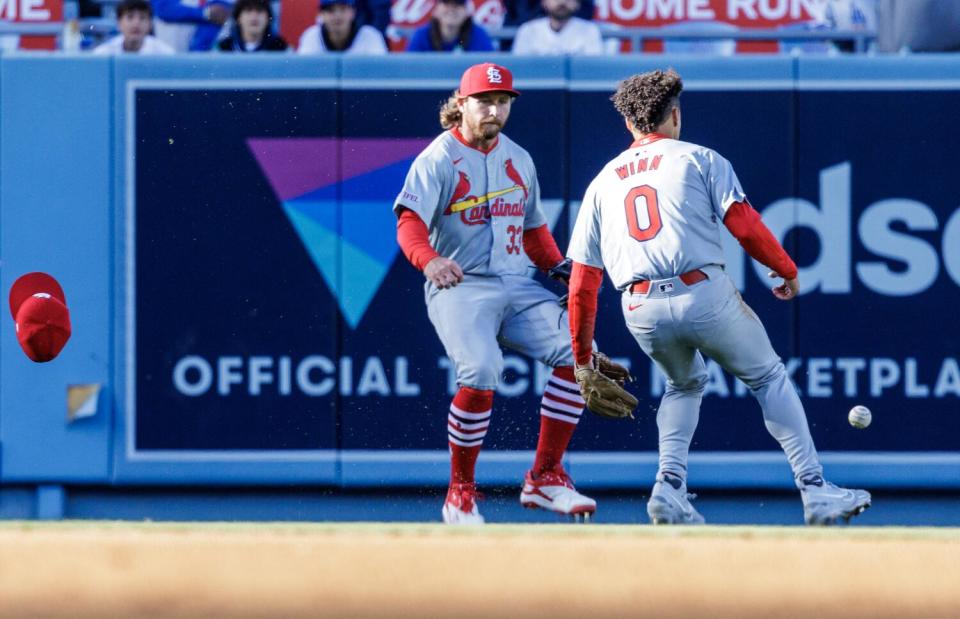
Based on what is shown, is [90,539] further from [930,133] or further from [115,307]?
[930,133]

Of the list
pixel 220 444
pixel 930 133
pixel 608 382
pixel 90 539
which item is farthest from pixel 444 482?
pixel 90 539

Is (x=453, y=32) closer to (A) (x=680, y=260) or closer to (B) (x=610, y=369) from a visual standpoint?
(B) (x=610, y=369)

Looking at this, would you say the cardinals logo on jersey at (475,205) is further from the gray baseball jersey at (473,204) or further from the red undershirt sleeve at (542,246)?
the red undershirt sleeve at (542,246)

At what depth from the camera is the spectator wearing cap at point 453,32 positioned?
8.13 m

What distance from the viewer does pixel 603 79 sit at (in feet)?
25.5

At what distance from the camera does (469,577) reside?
348 cm

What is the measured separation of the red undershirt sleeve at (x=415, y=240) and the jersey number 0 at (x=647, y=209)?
79 centimetres

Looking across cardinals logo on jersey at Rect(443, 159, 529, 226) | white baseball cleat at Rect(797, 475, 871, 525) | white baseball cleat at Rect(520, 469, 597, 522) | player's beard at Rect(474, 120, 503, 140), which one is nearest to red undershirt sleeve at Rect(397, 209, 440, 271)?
cardinals logo on jersey at Rect(443, 159, 529, 226)

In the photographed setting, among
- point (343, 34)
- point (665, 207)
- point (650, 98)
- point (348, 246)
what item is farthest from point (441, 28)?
point (665, 207)

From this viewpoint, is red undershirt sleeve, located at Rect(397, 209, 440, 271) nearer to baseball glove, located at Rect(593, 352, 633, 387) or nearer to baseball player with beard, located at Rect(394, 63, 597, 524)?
baseball player with beard, located at Rect(394, 63, 597, 524)

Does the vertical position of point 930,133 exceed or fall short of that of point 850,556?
it exceeds it

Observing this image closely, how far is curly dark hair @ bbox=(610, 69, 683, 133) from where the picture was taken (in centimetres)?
598

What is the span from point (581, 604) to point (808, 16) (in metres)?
5.97

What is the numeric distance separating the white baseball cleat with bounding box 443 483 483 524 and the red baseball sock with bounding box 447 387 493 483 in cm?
3
